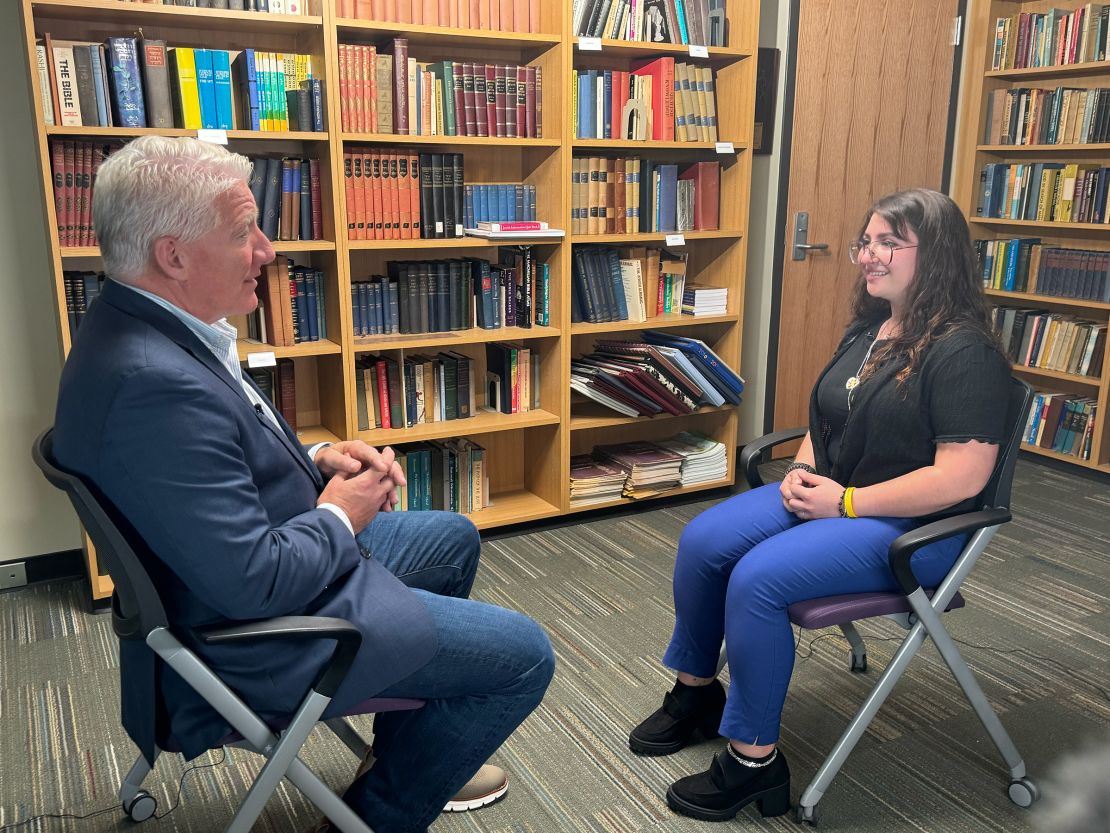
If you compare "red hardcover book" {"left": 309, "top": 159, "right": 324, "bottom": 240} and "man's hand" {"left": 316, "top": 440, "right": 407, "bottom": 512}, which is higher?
"red hardcover book" {"left": 309, "top": 159, "right": 324, "bottom": 240}

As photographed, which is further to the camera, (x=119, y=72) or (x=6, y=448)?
(x=6, y=448)

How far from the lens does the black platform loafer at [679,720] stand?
6.97 ft

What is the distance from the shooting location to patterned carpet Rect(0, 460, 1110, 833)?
1.93 metres

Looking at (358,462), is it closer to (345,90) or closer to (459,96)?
(345,90)

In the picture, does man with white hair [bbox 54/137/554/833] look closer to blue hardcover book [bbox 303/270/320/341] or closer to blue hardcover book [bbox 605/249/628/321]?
blue hardcover book [bbox 303/270/320/341]

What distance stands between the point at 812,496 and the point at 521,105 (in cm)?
186

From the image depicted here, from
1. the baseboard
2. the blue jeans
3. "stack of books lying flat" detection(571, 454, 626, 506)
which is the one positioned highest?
the blue jeans

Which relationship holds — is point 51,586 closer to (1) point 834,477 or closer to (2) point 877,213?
(1) point 834,477

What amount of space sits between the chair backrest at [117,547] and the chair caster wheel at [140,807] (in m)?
0.66

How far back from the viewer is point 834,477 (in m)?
2.12

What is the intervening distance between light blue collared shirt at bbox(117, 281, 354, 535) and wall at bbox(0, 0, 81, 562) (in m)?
1.52

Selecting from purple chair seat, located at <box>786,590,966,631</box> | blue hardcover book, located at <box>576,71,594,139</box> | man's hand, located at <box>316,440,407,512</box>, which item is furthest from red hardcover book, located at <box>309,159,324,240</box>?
purple chair seat, located at <box>786,590,966,631</box>

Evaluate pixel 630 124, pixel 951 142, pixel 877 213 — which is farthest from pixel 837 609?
pixel 951 142

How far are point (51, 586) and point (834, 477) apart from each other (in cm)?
244
